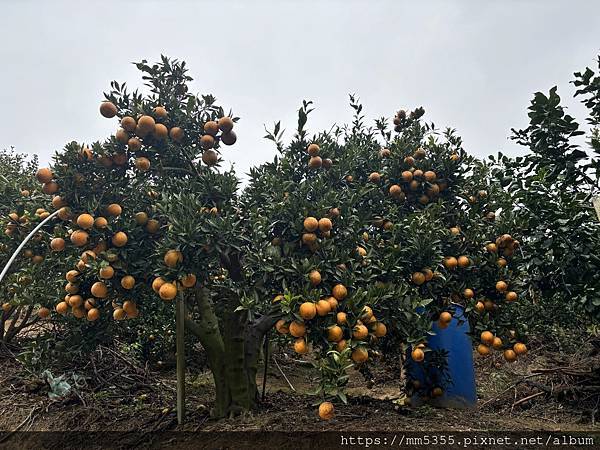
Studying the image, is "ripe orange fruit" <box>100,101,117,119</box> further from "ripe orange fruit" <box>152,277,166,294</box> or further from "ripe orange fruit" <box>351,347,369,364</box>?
"ripe orange fruit" <box>351,347,369,364</box>

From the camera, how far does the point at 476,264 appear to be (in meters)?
3.46

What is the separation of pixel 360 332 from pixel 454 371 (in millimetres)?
2521

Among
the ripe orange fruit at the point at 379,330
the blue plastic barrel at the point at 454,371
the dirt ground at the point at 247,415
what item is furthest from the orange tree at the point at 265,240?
the blue plastic barrel at the point at 454,371

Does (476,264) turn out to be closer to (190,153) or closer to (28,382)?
(190,153)

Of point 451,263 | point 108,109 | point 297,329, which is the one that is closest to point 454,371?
point 451,263

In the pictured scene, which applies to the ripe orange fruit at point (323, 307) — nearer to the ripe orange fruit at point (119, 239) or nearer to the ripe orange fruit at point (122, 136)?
the ripe orange fruit at point (119, 239)

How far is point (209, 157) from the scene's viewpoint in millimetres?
3629

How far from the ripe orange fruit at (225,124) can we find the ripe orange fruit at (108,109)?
0.83 m

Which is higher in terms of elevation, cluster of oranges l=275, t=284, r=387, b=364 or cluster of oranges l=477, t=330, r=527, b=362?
cluster of oranges l=275, t=284, r=387, b=364

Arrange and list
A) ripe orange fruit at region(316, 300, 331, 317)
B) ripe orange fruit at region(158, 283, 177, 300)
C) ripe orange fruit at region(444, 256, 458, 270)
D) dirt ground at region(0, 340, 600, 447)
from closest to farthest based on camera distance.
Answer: ripe orange fruit at region(316, 300, 331, 317)
ripe orange fruit at region(158, 283, 177, 300)
ripe orange fruit at region(444, 256, 458, 270)
dirt ground at region(0, 340, 600, 447)

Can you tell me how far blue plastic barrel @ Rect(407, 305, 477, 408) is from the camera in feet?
14.3

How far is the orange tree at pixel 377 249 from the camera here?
2.72 metres

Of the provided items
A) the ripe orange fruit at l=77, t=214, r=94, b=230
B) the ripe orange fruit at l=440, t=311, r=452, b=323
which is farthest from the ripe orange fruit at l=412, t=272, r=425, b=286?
the ripe orange fruit at l=77, t=214, r=94, b=230

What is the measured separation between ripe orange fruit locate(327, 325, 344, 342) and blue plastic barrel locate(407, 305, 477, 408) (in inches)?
81.0
